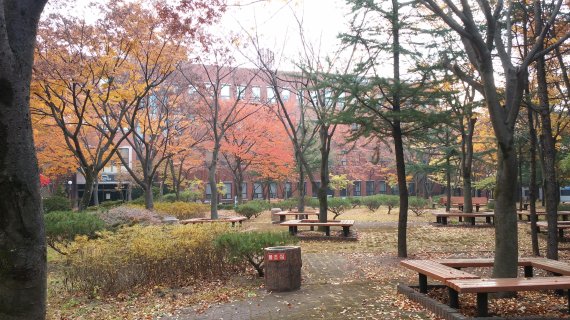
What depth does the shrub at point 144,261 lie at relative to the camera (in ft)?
24.4

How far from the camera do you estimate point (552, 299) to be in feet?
20.7

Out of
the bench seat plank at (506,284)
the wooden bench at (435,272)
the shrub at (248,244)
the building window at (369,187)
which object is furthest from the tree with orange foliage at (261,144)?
the bench seat plank at (506,284)

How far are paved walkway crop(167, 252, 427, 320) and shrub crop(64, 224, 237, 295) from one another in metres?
1.46

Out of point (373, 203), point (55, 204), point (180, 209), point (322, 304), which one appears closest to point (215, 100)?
point (180, 209)

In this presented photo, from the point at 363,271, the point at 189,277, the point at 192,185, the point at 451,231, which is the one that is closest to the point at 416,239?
the point at 451,231

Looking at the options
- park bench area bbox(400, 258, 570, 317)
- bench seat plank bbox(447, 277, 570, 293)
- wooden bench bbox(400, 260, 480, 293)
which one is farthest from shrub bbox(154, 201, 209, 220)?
bench seat plank bbox(447, 277, 570, 293)

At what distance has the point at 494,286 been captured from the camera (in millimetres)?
5086

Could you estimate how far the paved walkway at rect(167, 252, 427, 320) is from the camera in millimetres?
5933

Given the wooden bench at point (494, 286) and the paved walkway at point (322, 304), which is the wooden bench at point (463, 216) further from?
the wooden bench at point (494, 286)

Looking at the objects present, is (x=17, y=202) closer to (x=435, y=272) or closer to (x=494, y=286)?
(x=494, y=286)

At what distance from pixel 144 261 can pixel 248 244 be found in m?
1.75

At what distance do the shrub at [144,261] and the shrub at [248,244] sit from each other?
25 cm

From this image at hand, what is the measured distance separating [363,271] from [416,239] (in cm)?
585

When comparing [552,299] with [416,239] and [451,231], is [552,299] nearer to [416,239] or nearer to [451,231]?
[416,239]
